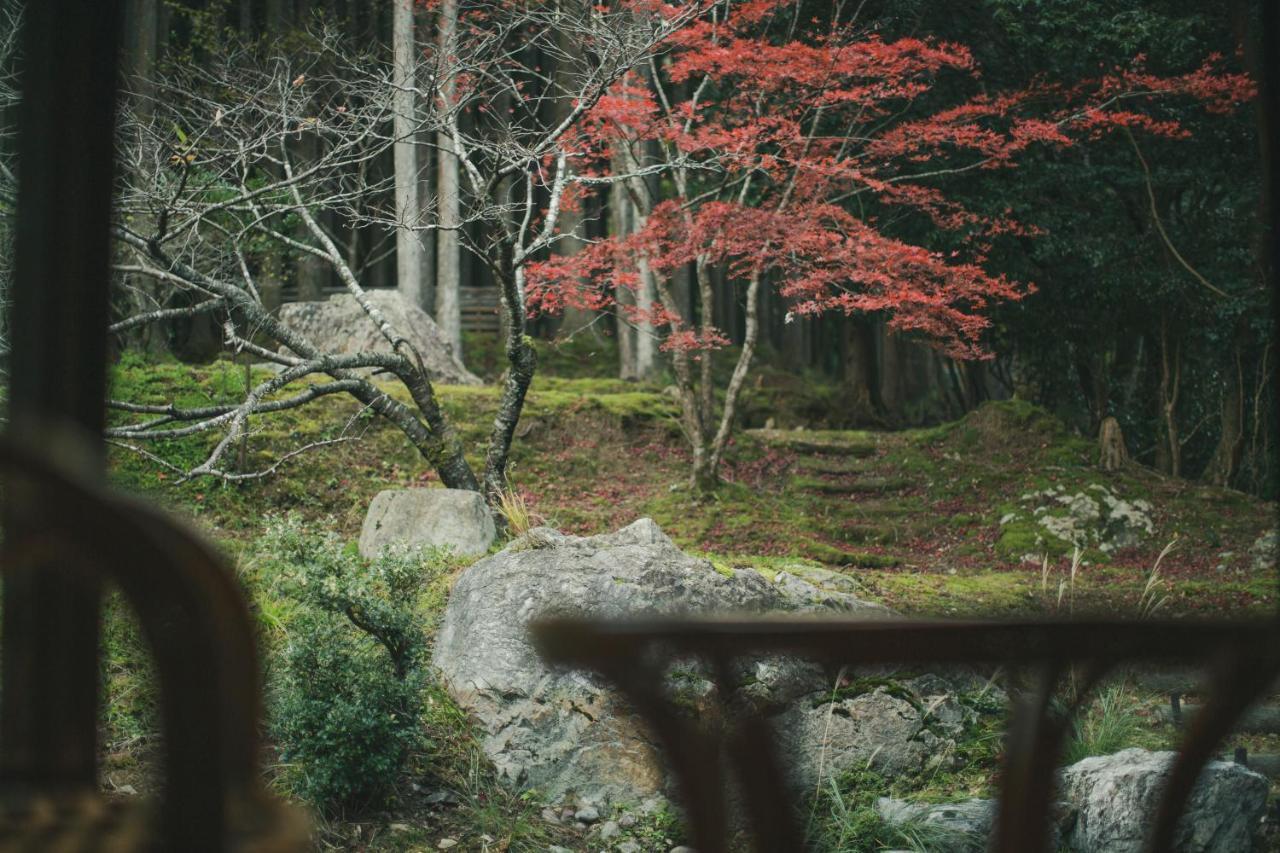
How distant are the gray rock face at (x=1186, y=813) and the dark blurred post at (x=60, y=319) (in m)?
3.83

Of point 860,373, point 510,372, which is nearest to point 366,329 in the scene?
point 510,372

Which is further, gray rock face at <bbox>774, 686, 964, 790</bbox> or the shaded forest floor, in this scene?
the shaded forest floor

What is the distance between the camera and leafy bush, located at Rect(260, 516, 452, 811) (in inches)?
169

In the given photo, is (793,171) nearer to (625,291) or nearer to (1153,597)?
(625,291)

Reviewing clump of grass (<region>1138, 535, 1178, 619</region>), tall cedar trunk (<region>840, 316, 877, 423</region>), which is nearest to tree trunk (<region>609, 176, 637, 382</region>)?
tall cedar trunk (<region>840, 316, 877, 423</region>)

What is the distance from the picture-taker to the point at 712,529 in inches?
359

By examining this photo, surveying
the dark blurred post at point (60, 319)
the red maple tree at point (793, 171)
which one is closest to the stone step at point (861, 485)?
the red maple tree at point (793, 171)

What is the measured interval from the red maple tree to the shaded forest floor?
2.48ft

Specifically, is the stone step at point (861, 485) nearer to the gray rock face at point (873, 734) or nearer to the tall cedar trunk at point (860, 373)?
the tall cedar trunk at point (860, 373)

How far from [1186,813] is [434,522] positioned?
4367 millimetres

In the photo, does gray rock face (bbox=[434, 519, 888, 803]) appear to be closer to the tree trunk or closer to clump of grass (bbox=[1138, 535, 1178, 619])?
clump of grass (bbox=[1138, 535, 1178, 619])

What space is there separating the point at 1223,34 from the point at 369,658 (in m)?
10.4

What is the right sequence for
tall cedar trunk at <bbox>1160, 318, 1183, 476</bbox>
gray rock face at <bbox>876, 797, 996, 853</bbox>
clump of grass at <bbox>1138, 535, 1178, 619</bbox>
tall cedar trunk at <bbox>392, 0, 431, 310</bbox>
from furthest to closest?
tall cedar trunk at <bbox>1160, 318, 1183, 476</bbox> → tall cedar trunk at <bbox>392, 0, 431, 310</bbox> → clump of grass at <bbox>1138, 535, 1178, 619</bbox> → gray rock face at <bbox>876, 797, 996, 853</bbox>

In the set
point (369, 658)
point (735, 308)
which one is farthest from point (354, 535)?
point (735, 308)
